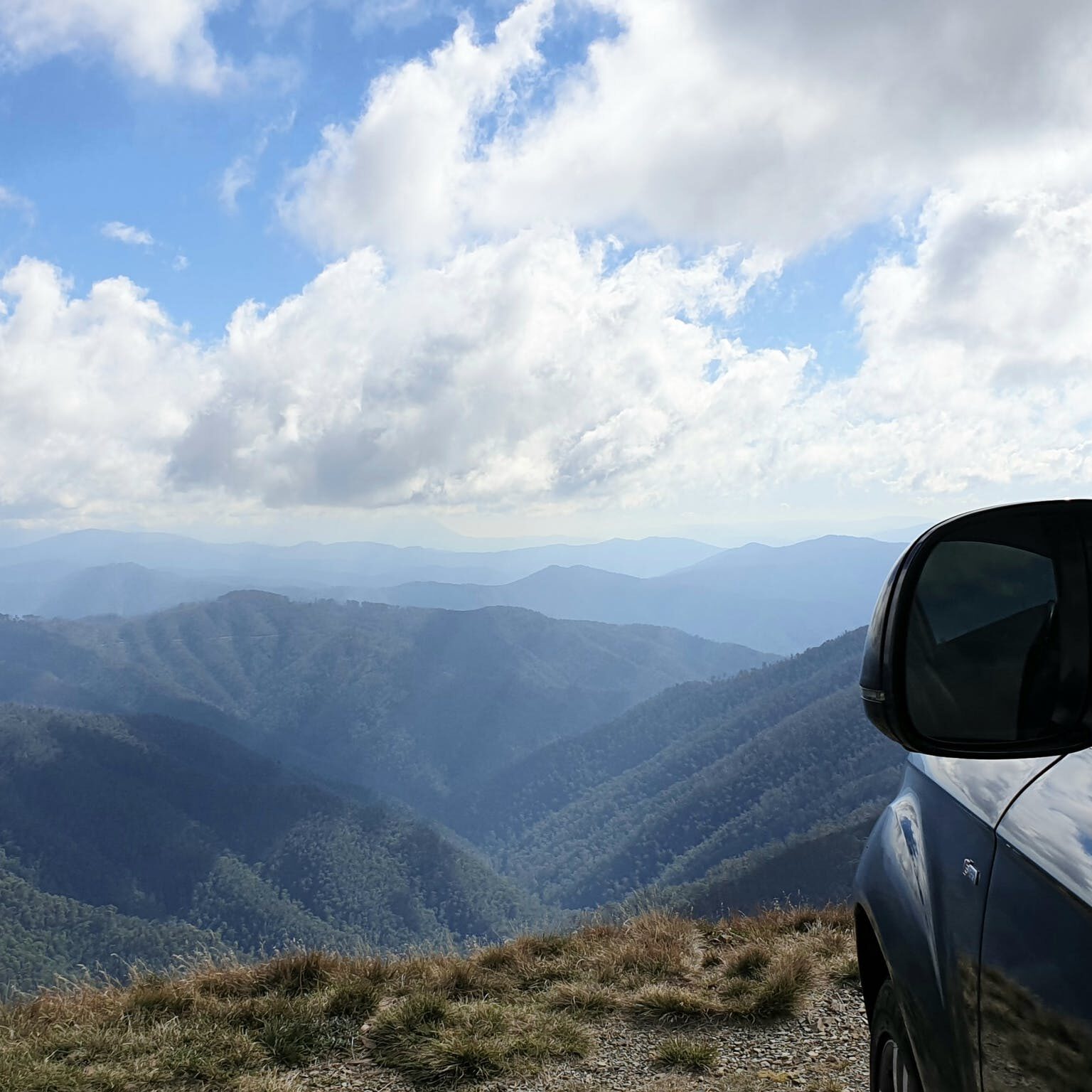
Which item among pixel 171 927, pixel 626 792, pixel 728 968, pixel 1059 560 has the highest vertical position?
pixel 1059 560

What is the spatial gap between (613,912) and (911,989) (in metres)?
7.91

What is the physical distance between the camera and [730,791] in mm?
138125

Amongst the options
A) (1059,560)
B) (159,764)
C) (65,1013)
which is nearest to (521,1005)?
(65,1013)

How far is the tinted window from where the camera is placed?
1562mm

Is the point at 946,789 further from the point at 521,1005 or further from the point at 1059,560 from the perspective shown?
the point at 521,1005

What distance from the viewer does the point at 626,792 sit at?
607 feet

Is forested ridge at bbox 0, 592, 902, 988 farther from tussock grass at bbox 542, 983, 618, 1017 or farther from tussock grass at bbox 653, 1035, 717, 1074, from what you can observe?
tussock grass at bbox 653, 1035, 717, 1074

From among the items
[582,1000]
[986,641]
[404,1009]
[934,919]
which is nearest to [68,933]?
[404,1009]

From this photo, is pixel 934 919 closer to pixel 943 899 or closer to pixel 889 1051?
pixel 943 899

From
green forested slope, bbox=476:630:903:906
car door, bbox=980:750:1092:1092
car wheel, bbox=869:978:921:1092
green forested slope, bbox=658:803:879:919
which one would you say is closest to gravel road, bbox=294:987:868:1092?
car wheel, bbox=869:978:921:1092

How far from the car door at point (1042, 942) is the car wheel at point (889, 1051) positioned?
73 centimetres

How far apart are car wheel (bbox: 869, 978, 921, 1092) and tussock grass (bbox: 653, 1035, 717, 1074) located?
101 inches

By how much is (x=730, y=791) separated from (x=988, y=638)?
14665cm

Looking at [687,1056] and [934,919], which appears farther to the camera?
[687,1056]
